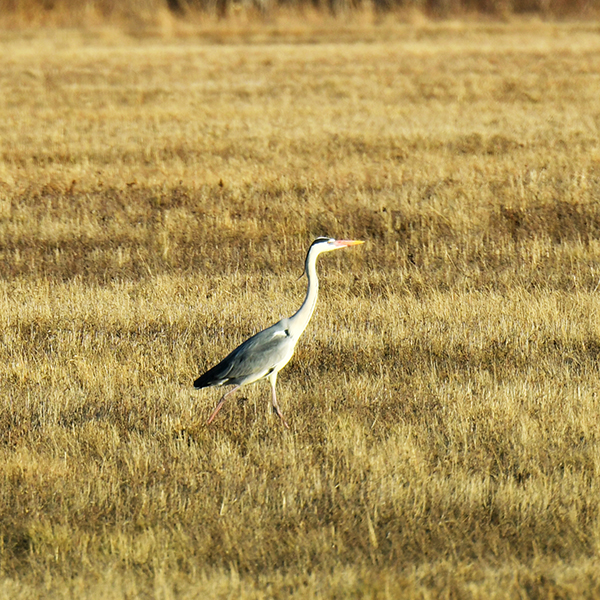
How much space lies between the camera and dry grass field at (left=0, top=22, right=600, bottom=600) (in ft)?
14.8

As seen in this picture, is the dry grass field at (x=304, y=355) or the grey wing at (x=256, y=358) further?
the grey wing at (x=256, y=358)

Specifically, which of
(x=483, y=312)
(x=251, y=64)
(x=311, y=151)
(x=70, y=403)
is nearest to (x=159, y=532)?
(x=70, y=403)

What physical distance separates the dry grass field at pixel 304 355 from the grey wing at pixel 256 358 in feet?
1.12

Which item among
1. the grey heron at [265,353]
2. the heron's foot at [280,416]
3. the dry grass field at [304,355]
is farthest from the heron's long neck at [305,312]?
the dry grass field at [304,355]

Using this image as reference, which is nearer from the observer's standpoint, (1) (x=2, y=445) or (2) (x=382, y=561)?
(2) (x=382, y=561)

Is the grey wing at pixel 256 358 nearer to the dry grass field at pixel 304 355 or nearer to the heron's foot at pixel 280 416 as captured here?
the heron's foot at pixel 280 416

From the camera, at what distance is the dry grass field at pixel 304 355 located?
4520 mm

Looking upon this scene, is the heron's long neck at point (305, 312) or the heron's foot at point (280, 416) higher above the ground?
the heron's long neck at point (305, 312)

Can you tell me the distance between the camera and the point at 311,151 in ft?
50.7

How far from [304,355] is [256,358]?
1.48 meters

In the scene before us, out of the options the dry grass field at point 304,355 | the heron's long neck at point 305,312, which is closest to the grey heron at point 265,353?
the heron's long neck at point 305,312

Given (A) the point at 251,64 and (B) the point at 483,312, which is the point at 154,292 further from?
(A) the point at 251,64

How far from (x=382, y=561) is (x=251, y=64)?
23.8 meters

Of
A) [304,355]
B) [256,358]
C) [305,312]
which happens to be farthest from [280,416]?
[304,355]
